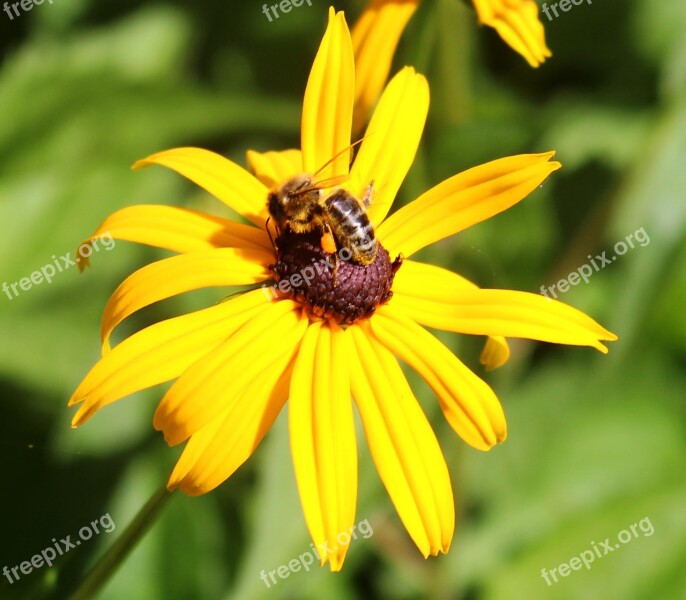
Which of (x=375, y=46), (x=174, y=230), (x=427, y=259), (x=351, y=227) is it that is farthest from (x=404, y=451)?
(x=427, y=259)

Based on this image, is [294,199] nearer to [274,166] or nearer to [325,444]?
[274,166]

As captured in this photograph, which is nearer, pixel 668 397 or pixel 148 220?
pixel 148 220

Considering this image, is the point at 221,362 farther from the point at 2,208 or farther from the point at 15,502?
the point at 2,208

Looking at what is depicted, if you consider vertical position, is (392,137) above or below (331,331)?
above

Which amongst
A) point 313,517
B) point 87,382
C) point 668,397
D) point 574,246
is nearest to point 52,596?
point 87,382

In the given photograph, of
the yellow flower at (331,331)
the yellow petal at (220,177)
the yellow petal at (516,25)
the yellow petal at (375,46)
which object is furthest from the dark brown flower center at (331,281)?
the yellow petal at (516,25)

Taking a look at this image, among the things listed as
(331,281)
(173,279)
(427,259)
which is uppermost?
(173,279)

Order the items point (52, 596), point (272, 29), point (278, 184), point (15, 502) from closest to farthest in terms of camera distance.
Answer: point (278, 184) < point (52, 596) < point (15, 502) < point (272, 29)
